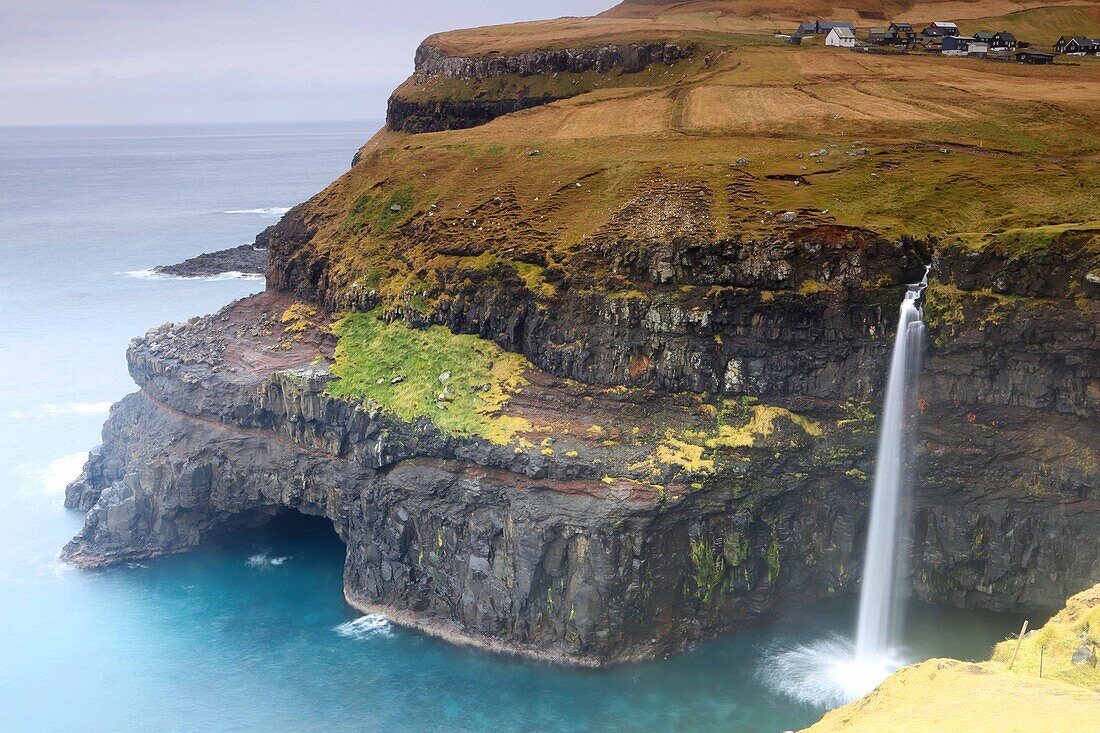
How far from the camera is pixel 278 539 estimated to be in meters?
66.8

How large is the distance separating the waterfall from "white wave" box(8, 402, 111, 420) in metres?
65.9

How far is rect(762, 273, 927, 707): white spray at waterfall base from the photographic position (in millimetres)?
49719

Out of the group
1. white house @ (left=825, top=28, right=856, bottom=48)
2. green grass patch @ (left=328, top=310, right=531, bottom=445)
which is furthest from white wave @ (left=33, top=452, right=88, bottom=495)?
white house @ (left=825, top=28, right=856, bottom=48)

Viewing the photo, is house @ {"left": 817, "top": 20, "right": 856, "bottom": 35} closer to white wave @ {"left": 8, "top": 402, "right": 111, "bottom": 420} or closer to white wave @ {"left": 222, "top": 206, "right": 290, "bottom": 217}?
white wave @ {"left": 8, "top": 402, "right": 111, "bottom": 420}

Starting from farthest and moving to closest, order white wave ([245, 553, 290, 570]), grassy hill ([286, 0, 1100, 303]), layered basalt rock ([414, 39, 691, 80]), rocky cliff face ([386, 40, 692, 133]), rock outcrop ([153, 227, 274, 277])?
rock outcrop ([153, 227, 274, 277])
layered basalt rock ([414, 39, 691, 80])
rocky cliff face ([386, 40, 692, 133])
white wave ([245, 553, 290, 570])
grassy hill ([286, 0, 1100, 303])

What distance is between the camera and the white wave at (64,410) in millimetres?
86375

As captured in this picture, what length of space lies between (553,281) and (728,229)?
1081 cm

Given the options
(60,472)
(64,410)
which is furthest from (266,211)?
(60,472)

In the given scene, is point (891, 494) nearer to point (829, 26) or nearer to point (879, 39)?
point (879, 39)

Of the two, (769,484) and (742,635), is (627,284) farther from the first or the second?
(742,635)

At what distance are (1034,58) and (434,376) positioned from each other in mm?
67359

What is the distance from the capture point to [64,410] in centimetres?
8719

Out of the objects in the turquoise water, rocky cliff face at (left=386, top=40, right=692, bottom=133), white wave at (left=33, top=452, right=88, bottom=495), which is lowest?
the turquoise water

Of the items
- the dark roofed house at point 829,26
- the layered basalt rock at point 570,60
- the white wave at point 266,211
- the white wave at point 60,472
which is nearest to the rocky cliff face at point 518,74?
the layered basalt rock at point 570,60
